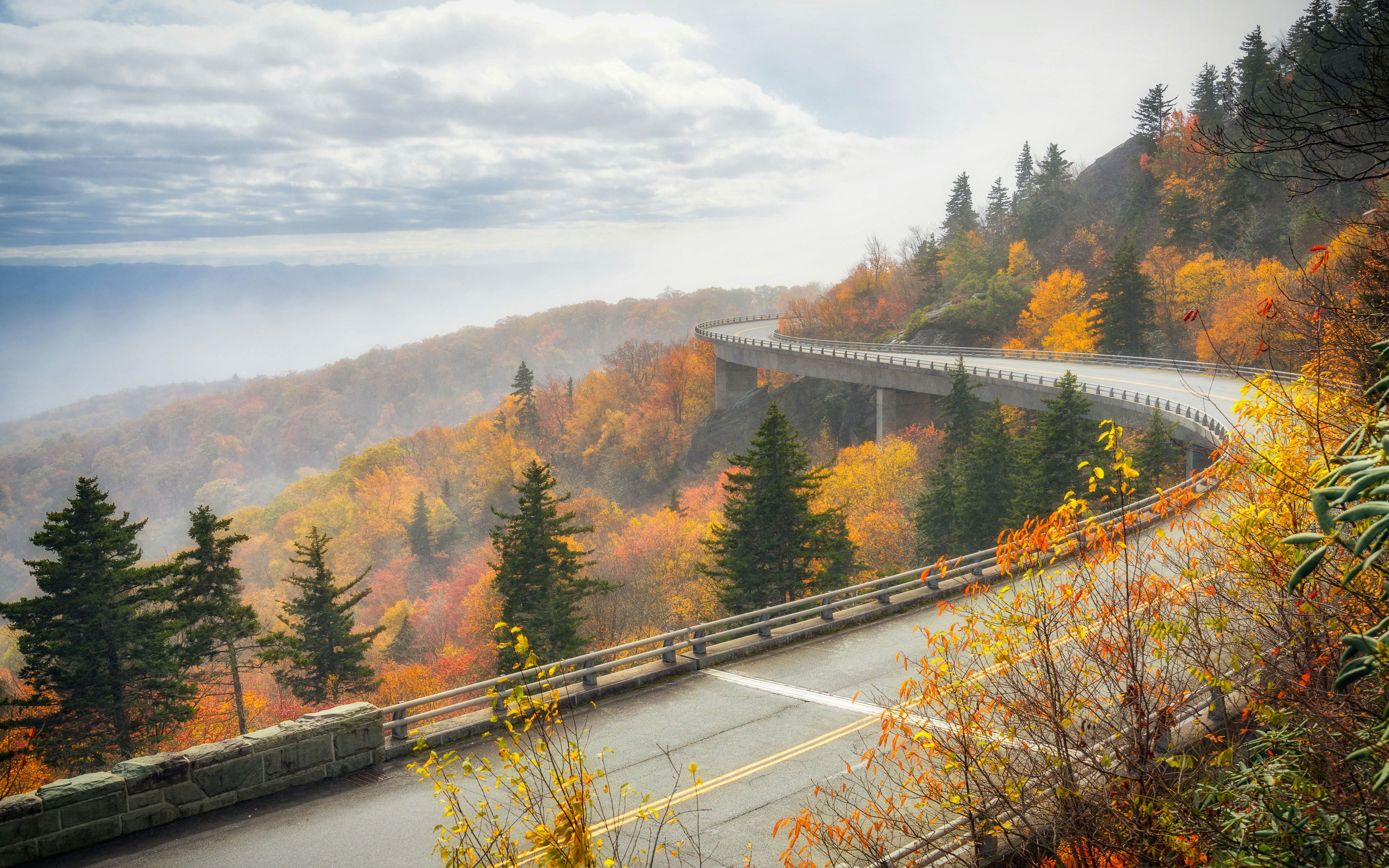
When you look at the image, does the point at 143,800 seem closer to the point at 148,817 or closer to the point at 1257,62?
the point at 148,817

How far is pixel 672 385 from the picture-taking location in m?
107

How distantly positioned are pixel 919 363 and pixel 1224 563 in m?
51.8

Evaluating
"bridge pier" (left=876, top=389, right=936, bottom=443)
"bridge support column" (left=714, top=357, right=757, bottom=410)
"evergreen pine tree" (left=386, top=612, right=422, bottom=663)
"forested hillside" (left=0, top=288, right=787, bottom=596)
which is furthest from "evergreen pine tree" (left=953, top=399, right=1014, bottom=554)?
"forested hillside" (left=0, top=288, right=787, bottom=596)

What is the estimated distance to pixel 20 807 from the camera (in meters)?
8.64

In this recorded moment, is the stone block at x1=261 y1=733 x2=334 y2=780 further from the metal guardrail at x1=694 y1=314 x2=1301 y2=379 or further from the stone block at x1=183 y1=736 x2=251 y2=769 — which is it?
the metal guardrail at x1=694 y1=314 x2=1301 y2=379

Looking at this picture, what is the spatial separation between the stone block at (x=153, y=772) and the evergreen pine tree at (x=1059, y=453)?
111 ft

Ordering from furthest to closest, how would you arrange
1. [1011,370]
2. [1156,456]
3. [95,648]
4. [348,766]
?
[1011,370] → [1156,456] → [95,648] → [348,766]

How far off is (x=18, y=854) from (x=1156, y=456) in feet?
126

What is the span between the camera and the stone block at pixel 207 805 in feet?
31.9

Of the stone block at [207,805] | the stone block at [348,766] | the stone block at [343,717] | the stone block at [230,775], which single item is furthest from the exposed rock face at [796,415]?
the stone block at [207,805]

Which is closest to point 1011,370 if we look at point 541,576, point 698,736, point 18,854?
point 541,576

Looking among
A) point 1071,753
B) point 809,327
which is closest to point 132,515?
point 809,327

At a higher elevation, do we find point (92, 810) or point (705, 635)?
point (92, 810)

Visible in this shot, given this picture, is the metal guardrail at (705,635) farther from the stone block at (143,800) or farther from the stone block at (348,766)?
the stone block at (143,800)
